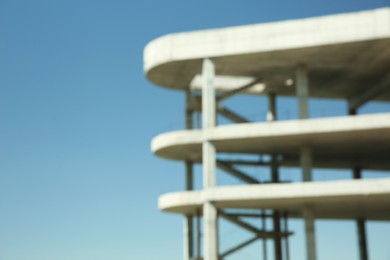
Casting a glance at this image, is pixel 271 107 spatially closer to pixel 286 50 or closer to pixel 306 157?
pixel 306 157

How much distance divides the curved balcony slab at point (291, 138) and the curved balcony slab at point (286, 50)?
456 centimetres

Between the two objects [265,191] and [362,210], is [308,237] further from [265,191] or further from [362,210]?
[362,210]

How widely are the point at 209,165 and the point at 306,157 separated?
6675mm

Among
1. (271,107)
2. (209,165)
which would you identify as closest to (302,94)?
(209,165)

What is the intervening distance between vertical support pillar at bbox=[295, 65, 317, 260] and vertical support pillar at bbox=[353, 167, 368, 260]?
11.8m

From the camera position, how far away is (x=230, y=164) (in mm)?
47656

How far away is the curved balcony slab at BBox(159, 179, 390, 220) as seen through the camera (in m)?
38.9

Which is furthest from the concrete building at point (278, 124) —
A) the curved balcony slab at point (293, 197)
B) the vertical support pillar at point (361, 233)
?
the vertical support pillar at point (361, 233)

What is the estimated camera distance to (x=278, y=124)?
40.9 meters

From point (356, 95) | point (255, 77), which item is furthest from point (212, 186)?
point (356, 95)

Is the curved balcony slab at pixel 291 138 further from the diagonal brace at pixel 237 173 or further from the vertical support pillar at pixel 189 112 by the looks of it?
the vertical support pillar at pixel 189 112

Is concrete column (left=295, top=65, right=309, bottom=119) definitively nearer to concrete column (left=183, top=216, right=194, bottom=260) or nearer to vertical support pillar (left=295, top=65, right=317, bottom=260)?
vertical support pillar (left=295, top=65, right=317, bottom=260)

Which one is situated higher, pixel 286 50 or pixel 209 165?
pixel 286 50

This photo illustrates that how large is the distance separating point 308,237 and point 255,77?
12432mm
